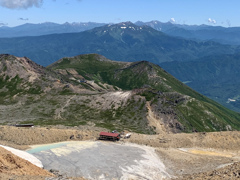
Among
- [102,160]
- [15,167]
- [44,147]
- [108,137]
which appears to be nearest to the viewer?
[15,167]

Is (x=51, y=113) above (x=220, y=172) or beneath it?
→ beneath

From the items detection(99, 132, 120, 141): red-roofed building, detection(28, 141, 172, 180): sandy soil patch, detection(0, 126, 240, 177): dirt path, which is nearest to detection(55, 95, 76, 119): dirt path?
detection(0, 126, 240, 177): dirt path

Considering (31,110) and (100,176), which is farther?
(31,110)

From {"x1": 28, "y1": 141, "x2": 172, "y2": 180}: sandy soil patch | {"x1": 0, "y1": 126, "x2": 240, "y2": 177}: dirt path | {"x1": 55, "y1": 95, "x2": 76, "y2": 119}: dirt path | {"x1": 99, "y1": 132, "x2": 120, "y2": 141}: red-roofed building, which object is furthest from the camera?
{"x1": 55, "y1": 95, "x2": 76, "y2": 119}: dirt path

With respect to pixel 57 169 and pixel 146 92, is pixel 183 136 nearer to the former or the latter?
pixel 57 169

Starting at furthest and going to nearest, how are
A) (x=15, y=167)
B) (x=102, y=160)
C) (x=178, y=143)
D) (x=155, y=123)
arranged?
1. (x=155, y=123)
2. (x=178, y=143)
3. (x=102, y=160)
4. (x=15, y=167)

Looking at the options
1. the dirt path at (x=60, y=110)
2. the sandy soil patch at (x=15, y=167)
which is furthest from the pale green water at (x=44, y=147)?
the dirt path at (x=60, y=110)

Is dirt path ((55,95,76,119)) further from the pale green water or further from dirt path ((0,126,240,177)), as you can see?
the pale green water

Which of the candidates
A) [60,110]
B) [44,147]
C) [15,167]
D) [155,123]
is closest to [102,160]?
[44,147]

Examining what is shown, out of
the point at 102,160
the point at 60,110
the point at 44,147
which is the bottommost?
the point at 60,110

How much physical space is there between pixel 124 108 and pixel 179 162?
86.0m

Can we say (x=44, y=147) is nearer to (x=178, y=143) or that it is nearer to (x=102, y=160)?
(x=102, y=160)

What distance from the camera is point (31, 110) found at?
6447 inches

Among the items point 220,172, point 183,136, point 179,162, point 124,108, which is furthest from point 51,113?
point 220,172
